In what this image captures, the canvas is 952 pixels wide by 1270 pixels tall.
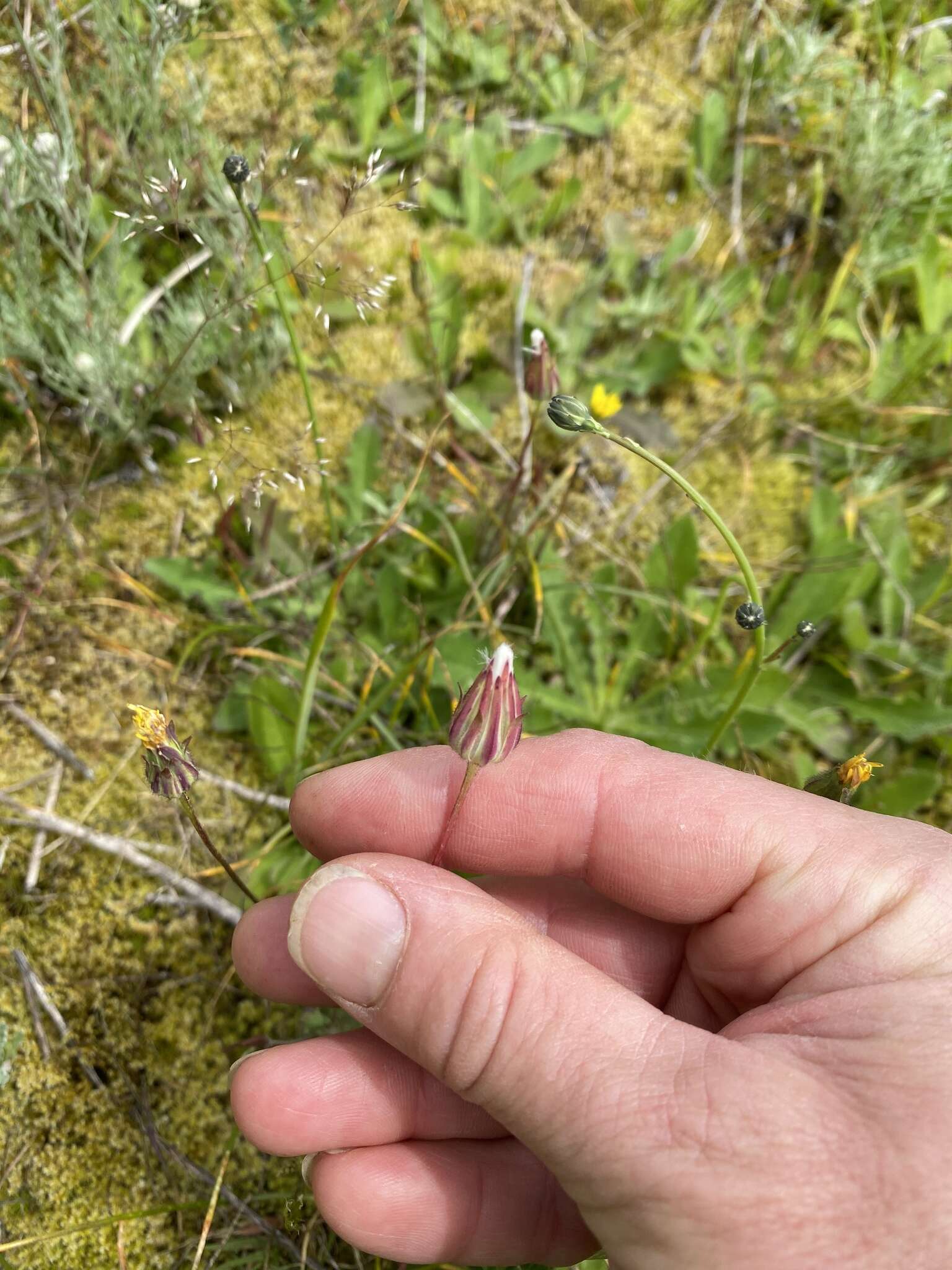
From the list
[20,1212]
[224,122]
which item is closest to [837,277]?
[224,122]

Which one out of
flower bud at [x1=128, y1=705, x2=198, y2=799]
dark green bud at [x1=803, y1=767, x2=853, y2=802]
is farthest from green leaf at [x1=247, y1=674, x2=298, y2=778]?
dark green bud at [x1=803, y1=767, x2=853, y2=802]

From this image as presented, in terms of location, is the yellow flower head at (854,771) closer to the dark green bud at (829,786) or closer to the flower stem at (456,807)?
the dark green bud at (829,786)

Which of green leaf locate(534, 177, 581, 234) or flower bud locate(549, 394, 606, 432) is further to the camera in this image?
green leaf locate(534, 177, 581, 234)

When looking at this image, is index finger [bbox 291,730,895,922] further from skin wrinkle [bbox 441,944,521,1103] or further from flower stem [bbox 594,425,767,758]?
skin wrinkle [bbox 441,944,521,1103]

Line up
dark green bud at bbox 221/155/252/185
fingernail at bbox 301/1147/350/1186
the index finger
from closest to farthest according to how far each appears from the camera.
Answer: dark green bud at bbox 221/155/252/185 → the index finger → fingernail at bbox 301/1147/350/1186

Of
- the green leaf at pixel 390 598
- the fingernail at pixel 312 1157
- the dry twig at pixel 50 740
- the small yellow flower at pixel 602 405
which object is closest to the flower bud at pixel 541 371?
the small yellow flower at pixel 602 405

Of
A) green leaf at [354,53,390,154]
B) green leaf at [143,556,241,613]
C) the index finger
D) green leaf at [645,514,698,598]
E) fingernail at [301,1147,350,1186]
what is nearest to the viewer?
the index finger

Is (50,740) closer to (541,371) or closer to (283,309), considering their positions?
(283,309)
